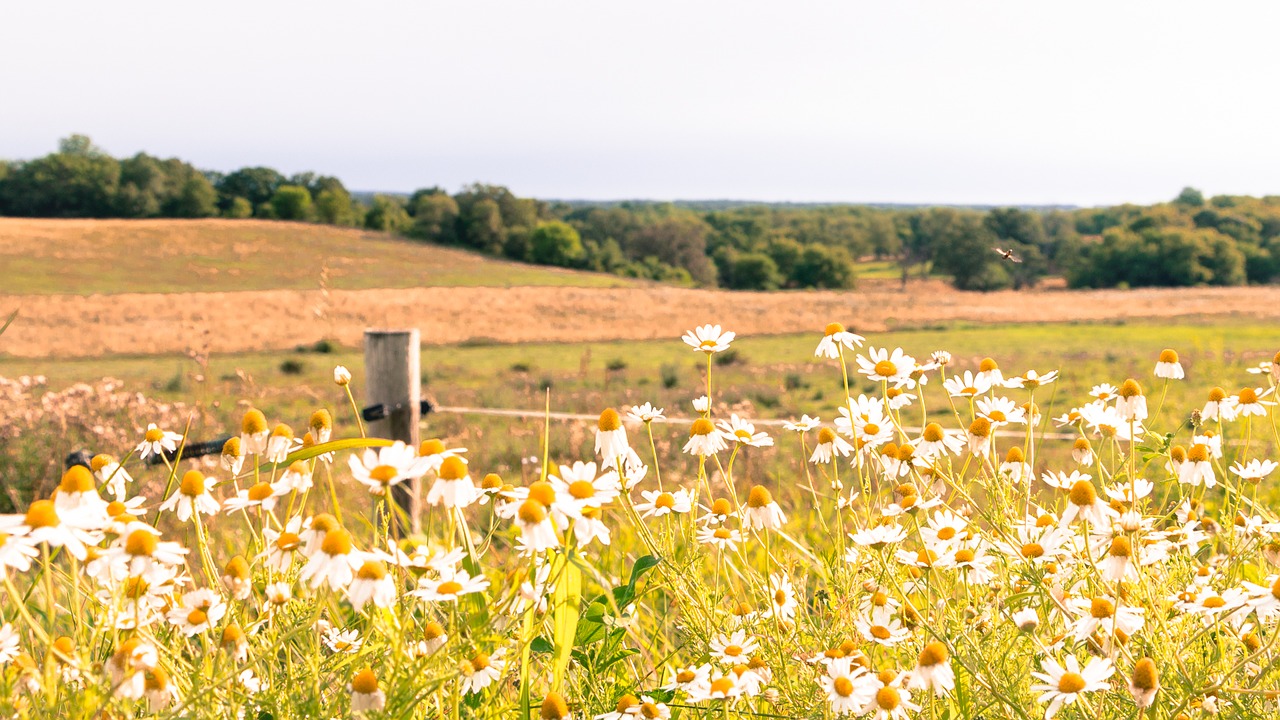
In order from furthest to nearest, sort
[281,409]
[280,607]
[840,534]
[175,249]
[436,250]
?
[436,250] → [175,249] → [281,409] → [840,534] → [280,607]

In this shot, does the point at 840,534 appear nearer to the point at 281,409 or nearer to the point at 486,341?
the point at 281,409

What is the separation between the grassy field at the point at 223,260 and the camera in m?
52.5

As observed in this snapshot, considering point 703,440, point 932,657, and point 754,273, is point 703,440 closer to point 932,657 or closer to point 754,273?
point 932,657

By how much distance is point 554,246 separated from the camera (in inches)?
3095

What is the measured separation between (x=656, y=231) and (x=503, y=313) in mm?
47111

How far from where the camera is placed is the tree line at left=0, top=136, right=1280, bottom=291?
74.1 meters

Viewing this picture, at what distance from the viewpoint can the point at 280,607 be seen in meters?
1.33

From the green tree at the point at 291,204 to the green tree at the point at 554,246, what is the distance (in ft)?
66.8

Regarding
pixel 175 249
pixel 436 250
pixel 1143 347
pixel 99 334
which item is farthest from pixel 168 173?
pixel 1143 347

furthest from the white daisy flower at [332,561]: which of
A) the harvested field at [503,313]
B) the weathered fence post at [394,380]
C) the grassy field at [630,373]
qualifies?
the harvested field at [503,313]

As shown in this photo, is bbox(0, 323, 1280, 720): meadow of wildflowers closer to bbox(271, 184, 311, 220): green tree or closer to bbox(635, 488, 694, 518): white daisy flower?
bbox(635, 488, 694, 518): white daisy flower

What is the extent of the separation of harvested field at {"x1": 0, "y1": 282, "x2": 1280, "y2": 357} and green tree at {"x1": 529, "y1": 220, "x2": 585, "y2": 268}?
1969 centimetres

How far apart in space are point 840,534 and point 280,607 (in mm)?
895

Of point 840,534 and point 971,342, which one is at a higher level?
point 840,534
